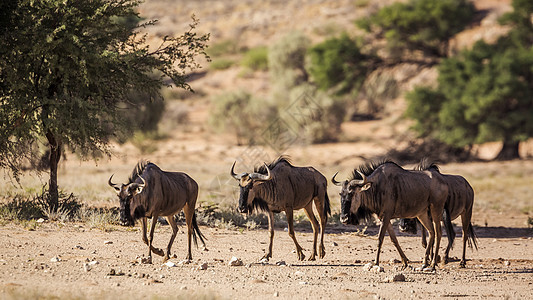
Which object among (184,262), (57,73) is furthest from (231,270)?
(57,73)

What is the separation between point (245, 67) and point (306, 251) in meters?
50.1

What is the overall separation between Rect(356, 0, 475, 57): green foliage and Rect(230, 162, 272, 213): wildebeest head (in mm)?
28852

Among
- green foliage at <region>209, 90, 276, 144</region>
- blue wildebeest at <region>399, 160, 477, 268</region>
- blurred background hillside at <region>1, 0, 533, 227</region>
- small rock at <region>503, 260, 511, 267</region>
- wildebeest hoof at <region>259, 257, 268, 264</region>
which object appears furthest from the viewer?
green foliage at <region>209, 90, 276, 144</region>

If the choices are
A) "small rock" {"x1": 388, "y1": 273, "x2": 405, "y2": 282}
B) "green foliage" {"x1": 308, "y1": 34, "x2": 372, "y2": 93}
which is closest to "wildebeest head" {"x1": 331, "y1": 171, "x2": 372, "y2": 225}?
"small rock" {"x1": 388, "y1": 273, "x2": 405, "y2": 282}

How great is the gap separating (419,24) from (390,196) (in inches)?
1184

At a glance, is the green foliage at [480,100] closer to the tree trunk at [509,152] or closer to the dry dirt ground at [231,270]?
the tree trunk at [509,152]

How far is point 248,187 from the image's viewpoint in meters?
11.8

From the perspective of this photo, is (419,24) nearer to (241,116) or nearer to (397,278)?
(241,116)

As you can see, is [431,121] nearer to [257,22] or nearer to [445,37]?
[445,37]

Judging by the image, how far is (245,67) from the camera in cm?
6275

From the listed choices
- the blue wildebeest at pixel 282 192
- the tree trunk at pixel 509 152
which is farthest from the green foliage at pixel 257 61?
the blue wildebeest at pixel 282 192

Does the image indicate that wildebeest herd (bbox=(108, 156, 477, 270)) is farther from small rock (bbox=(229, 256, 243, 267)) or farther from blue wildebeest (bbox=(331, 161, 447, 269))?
small rock (bbox=(229, 256, 243, 267))

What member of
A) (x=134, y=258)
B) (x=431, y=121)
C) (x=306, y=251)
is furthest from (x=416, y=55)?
(x=134, y=258)

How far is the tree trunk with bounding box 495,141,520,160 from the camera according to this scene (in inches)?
1384
